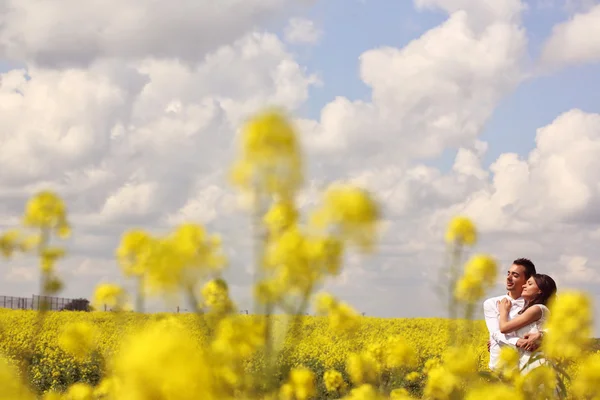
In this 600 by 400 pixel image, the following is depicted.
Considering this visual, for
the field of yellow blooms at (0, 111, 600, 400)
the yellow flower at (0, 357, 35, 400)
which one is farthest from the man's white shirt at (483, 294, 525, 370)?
the yellow flower at (0, 357, 35, 400)

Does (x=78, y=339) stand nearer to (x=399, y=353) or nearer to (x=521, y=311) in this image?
(x=399, y=353)

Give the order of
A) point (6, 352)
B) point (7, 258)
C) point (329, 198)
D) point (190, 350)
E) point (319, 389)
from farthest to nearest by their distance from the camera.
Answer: point (6, 352) < point (319, 389) < point (7, 258) < point (329, 198) < point (190, 350)

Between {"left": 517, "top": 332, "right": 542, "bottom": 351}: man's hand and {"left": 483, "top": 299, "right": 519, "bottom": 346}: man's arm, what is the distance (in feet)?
0.62

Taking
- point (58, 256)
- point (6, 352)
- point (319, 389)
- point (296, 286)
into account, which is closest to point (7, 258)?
point (58, 256)

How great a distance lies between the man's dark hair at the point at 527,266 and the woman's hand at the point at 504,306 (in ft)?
1.06

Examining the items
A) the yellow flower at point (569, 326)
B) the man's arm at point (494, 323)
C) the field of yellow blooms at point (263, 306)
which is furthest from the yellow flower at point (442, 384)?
the man's arm at point (494, 323)

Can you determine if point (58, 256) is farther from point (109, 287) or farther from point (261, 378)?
point (261, 378)

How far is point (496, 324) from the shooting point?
6406 millimetres

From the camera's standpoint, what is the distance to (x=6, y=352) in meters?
13.0

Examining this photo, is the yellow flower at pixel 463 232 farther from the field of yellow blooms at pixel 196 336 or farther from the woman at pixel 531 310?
the field of yellow blooms at pixel 196 336

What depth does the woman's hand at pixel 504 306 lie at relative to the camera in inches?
247

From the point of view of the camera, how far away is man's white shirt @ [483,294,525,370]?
6.22 metres

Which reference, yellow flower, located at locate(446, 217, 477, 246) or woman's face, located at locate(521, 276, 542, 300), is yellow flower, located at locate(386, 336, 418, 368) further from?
woman's face, located at locate(521, 276, 542, 300)

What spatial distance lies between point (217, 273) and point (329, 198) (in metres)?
0.36
